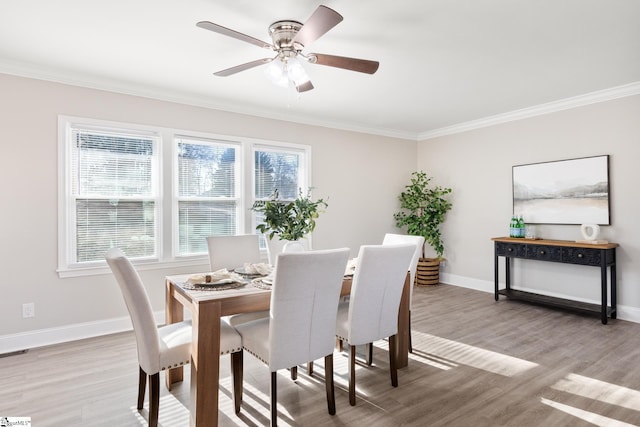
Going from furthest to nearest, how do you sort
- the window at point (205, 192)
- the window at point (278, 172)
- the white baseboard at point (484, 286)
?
the window at point (278, 172) < the window at point (205, 192) < the white baseboard at point (484, 286)

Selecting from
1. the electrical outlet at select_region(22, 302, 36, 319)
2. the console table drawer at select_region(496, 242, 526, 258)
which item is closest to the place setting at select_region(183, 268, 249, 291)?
the electrical outlet at select_region(22, 302, 36, 319)

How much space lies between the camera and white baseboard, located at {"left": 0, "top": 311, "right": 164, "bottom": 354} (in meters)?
3.19

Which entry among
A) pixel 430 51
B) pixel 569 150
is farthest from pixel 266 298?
pixel 569 150

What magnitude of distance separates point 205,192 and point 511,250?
3978 millimetres

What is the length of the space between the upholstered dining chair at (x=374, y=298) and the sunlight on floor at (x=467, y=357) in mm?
729

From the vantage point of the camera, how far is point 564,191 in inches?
175

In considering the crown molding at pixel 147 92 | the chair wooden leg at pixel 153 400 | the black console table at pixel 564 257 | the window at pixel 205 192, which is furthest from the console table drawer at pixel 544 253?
the chair wooden leg at pixel 153 400

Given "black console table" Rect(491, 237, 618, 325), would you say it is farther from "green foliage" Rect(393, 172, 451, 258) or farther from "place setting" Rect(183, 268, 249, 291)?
"place setting" Rect(183, 268, 249, 291)

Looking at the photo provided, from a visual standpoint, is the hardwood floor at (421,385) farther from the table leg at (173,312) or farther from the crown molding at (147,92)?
the crown molding at (147,92)

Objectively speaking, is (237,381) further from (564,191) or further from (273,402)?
(564,191)

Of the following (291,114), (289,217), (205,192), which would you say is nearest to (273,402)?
(289,217)

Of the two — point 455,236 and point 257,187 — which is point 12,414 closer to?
point 257,187

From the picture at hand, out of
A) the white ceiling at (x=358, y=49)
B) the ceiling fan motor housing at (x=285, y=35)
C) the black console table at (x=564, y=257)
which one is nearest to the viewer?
the white ceiling at (x=358, y=49)

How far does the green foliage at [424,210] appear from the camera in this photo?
5.74m
